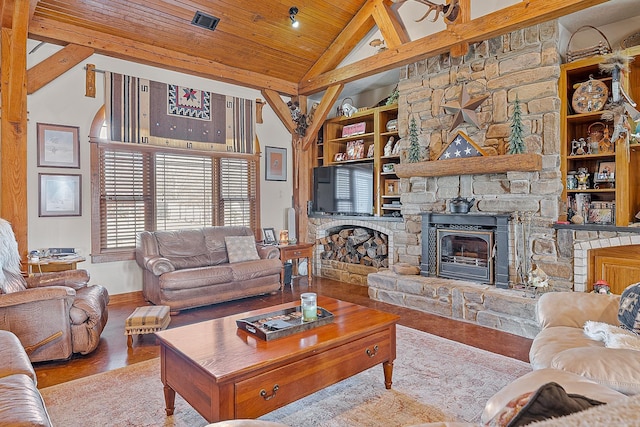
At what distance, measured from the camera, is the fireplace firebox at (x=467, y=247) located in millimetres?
4188

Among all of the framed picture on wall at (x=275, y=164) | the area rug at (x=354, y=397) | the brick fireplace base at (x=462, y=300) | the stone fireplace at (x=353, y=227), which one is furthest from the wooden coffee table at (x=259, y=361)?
the framed picture on wall at (x=275, y=164)

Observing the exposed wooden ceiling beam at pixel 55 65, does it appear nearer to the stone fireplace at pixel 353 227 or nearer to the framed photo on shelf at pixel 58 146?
the framed photo on shelf at pixel 58 146

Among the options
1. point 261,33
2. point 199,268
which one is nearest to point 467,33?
point 261,33

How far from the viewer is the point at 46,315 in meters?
2.90

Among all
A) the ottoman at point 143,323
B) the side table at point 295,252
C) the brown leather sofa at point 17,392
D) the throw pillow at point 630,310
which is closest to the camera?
the brown leather sofa at point 17,392

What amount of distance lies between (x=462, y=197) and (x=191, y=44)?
4087mm

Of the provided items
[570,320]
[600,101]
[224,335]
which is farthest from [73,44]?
[600,101]

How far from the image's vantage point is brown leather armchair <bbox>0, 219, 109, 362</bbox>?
9.16 ft

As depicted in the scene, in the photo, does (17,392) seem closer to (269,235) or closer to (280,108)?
(269,235)

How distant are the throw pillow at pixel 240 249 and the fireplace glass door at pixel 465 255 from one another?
250cm

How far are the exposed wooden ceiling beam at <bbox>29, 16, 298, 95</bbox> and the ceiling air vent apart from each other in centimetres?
56

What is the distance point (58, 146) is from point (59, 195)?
58cm

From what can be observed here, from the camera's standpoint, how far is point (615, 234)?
141 inches

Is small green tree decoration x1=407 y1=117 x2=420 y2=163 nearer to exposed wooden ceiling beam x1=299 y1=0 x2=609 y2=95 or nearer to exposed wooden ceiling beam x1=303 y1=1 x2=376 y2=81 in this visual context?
exposed wooden ceiling beam x1=299 y1=0 x2=609 y2=95
